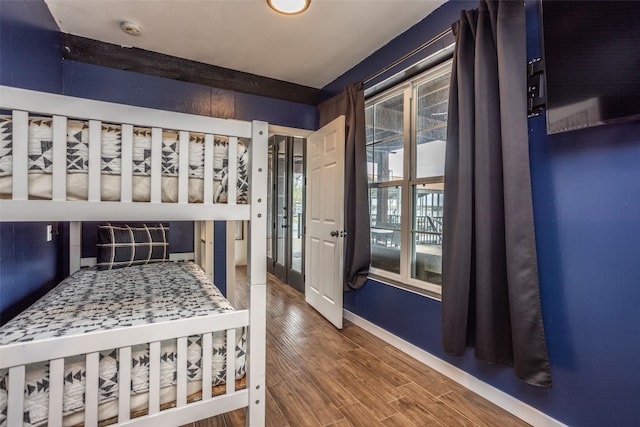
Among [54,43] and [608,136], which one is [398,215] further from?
[54,43]

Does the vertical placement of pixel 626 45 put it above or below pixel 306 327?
above

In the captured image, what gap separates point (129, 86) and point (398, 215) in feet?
9.28

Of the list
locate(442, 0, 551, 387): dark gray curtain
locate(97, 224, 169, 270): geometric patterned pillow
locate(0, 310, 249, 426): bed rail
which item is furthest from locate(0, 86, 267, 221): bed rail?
locate(97, 224, 169, 270): geometric patterned pillow

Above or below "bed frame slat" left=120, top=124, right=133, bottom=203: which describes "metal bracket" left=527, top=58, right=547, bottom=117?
above

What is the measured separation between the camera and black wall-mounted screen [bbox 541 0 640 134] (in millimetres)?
1135

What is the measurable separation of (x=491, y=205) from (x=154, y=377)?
5.91 ft

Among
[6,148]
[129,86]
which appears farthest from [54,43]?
[6,148]

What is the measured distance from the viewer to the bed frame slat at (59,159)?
969 millimetres

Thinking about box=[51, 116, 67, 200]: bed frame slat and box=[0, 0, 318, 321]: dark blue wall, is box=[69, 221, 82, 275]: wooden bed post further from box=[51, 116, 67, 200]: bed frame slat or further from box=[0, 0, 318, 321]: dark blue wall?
box=[51, 116, 67, 200]: bed frame slat

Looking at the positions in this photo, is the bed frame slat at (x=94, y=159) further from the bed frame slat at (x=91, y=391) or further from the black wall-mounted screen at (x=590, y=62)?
the black wall-mounted screen at (x=590, y=62)

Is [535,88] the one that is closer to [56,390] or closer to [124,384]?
[124,384]

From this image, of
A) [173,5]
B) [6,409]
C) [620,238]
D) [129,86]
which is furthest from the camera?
[129,86]

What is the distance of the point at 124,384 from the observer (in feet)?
3.36

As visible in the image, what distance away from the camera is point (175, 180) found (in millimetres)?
1138
